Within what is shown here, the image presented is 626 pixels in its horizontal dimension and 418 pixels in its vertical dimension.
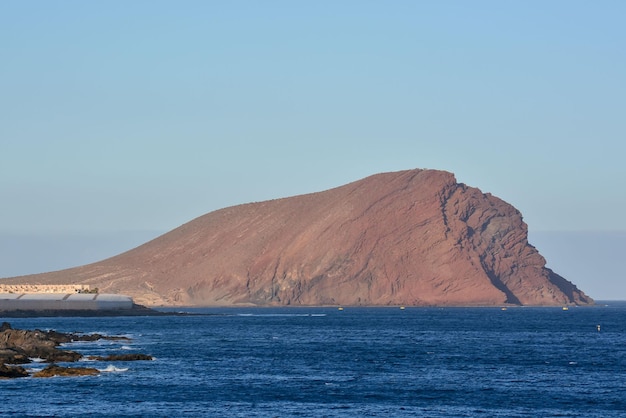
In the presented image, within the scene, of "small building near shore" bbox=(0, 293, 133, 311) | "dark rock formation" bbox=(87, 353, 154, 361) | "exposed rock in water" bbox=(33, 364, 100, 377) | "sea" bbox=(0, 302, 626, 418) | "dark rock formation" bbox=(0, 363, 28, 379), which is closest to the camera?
"sea" bbox=(0, 302, 626, 418)

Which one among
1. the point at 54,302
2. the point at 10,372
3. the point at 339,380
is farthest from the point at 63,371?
the point at 54,302

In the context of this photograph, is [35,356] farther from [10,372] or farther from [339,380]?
[339,380]

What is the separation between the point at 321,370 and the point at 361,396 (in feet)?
49.5

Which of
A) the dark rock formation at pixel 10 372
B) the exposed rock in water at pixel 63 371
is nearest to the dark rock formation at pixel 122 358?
the exposed rock in water at pixel 63 371

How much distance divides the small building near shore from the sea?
88.5m

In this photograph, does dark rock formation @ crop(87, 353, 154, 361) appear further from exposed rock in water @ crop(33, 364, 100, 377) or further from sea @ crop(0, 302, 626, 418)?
exposed rock in water @ crop(33, 364, 100, 377)

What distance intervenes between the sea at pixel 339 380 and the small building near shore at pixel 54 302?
88.5 meters

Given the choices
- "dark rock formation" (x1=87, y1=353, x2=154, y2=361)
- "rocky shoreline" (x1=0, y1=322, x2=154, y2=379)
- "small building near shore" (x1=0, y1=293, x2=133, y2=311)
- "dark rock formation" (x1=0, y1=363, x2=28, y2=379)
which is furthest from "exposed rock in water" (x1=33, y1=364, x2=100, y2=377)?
"small building near shore" (x1=0, y1=293, x2=133, y2=311)

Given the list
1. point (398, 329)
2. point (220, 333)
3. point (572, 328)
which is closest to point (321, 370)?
point (220, 333)

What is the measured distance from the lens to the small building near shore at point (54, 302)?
18875cm

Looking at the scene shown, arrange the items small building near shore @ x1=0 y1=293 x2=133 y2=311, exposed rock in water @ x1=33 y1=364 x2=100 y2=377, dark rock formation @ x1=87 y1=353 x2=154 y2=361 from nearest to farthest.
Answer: exposed rock in water @ x1=33 y1=364 x2=100 y2=377 < dark rock formation @ x1=87 y1=353 x2=154 y2=361 < small building near shore @ x1=0 y1=293 x2=133 y2=311

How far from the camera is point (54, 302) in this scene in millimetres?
193250

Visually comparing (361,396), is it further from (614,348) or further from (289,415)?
(614,348)

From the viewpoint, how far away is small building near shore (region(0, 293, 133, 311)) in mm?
188750
